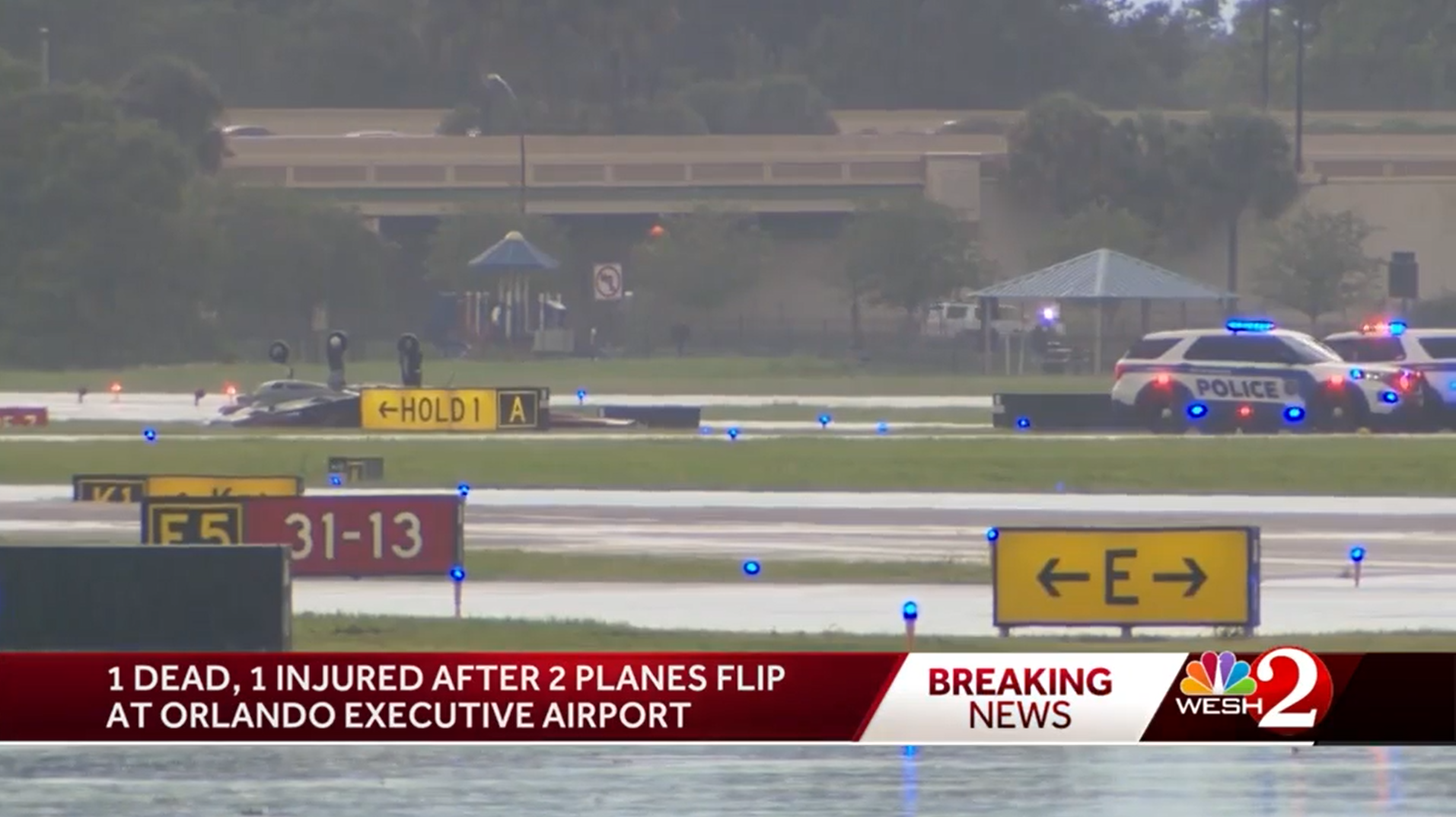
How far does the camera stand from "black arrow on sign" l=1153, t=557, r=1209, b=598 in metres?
21.4

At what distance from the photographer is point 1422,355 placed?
4956 cm

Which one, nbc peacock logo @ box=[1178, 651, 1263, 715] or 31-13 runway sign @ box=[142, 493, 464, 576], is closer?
nbc peacock logo @ box=[1178, 651, 1263, 715]

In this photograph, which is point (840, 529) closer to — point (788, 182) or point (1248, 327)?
point (1248, 327)

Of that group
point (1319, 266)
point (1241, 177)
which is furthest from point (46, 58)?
point (1319, 266)

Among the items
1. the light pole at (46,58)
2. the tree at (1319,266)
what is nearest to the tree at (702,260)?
the tree at (1319,266)

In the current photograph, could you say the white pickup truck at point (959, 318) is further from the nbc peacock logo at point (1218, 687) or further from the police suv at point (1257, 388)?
the nbc peacock logo at point (1218, 687)

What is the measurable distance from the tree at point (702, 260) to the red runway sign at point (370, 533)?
241 feet

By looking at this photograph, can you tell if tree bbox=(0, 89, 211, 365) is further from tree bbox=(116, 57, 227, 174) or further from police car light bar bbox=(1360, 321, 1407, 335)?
police car light bar bbox=(1360, 321, 1407, 335)

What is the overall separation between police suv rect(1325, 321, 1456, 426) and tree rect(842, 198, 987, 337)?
152ft

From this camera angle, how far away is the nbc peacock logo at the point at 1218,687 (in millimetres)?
14664

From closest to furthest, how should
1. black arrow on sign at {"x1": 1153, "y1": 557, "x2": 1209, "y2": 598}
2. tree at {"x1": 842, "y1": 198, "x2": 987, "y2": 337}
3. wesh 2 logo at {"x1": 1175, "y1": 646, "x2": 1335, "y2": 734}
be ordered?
wesh 2 logo at {"x1": 1175, "y1": 646, "x2": 1335, "y2": 734} < black arrow on sign at {"x1": 1153, "y1": 557, "x2": 1209, "y2": 598} < tree at {"x1": 842, "y1": 198, "x2": 987, "y2": 337}

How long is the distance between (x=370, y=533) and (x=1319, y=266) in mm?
72785

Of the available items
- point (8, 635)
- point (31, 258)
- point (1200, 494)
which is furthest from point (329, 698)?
point (31, 258)

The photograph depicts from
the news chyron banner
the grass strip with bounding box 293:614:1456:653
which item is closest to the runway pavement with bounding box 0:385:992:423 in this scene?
Result: the grass strip with bounding box 293:614:1456:653
